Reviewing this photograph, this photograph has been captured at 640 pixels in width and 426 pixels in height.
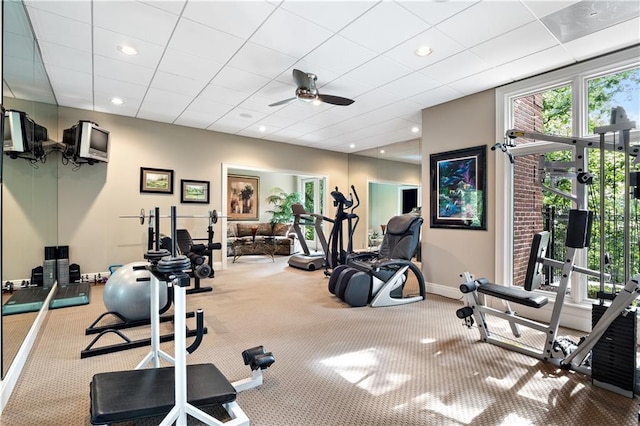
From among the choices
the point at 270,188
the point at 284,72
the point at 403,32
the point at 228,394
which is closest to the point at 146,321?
the point at 228,394

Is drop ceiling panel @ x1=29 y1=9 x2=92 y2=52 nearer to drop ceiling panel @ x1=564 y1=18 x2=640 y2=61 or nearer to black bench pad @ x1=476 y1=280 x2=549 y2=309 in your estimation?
black bench pad @ x1=476 y1=280 x2=549 y2=309

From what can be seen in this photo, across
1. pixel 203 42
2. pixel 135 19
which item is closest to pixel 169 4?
pixel 135 19

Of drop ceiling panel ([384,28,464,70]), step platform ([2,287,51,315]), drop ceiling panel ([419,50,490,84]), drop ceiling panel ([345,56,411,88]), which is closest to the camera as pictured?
step platform ([2,287,51,315])

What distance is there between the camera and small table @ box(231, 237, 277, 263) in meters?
8.99

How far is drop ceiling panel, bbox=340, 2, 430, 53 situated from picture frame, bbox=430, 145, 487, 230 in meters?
2.02

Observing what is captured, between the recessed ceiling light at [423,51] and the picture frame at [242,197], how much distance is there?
7.67 metres

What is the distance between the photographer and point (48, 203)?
167 inches

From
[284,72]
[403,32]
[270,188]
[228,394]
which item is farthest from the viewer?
[270,188]

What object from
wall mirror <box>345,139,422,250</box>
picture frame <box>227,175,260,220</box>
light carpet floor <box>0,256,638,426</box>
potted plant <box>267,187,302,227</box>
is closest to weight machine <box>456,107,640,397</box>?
light carpet floor <box>0,256,638,426</box>

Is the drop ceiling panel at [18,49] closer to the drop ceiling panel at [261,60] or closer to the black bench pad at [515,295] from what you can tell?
the drop ceiling panel at [261,60]

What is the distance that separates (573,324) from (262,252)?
24.5ft

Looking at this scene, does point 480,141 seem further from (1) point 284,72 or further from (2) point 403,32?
(1) point 284,72

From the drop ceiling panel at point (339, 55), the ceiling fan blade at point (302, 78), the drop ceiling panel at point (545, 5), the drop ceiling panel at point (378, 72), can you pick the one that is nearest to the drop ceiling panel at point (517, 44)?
the drop ceiling panel at point (545, 5)

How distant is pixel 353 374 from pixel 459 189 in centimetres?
313
